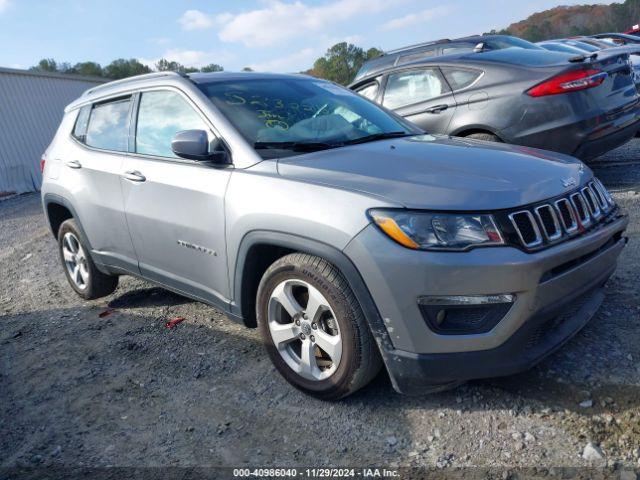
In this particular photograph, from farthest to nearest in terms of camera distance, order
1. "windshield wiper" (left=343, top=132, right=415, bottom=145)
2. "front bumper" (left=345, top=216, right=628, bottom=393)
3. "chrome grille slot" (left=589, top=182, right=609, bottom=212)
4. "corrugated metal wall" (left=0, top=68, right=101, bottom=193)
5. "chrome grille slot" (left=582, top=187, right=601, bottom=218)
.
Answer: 1. "corrugated metal wall" (left=0, top=68, right=101, bottom=193)
2. "windshield wiper" (left=343, top=132, right=415, bottom=145)
3. "chrome grille slot" (left=589, top=182, right=609, bottom=212)
4. "chrome grille slot" (left=582, top=187, right=601, bottom=218)
5. "front bumper" (left=345, top=216, right=628, bottom=393)

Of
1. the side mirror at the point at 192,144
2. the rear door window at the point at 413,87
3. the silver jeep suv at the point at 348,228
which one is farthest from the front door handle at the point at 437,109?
the side mirror at the point at 192,144

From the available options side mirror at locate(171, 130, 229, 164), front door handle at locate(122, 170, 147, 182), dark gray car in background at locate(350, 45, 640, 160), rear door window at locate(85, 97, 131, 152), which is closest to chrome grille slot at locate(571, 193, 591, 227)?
side mirror at locate(171, 130, 229, 164)

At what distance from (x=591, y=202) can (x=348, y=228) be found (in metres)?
1.33

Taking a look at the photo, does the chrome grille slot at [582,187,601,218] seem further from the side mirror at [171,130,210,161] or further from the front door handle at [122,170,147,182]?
the front door handle at [122,170,147,182]

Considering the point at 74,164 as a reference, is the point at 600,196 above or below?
below

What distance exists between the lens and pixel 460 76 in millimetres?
6164

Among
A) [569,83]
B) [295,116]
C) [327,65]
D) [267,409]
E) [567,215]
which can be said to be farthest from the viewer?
[327,65]

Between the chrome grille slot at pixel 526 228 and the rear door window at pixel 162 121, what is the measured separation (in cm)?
188

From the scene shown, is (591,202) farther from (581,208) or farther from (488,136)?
(488,136)

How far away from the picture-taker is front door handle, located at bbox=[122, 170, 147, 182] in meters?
3.68

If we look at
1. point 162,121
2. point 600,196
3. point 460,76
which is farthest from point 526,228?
point 460,76

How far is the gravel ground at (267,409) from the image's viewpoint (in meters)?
2.47

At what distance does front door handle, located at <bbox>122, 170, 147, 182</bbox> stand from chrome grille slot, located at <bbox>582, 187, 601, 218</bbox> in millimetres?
2654

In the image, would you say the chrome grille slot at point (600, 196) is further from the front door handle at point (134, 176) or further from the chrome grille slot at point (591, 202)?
the front door handle at point (134, 176)
